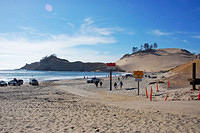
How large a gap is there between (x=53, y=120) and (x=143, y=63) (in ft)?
641

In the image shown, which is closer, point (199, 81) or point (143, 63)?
point (199, 81)

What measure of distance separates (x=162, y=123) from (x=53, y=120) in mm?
4741

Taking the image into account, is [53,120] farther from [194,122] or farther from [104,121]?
[194,122]

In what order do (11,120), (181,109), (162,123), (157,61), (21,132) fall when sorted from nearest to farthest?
(21,132)
(162,123)
(11,120)
(181,109)
(157,61)

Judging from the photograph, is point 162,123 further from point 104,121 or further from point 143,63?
point 143,63

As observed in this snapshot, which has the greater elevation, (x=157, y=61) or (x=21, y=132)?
(x=157, y=61)

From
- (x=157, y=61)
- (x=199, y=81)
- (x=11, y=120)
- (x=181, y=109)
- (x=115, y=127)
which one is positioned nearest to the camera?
(x=115, y=127)

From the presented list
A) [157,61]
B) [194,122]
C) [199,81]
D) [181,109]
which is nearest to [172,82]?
[199,81]

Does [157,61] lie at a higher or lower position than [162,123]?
higher

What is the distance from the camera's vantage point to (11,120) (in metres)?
8.35

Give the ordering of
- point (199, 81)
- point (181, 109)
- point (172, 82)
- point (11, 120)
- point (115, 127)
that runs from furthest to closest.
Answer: point (172, 82) → point (199, 81) → point (181, 109) → point (11, 120) → point (115, 127)

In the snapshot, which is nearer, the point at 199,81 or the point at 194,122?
the point at 194,122

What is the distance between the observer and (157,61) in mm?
190250

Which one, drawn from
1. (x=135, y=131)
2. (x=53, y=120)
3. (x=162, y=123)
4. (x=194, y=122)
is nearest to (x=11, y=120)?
(x=53, y=120)
